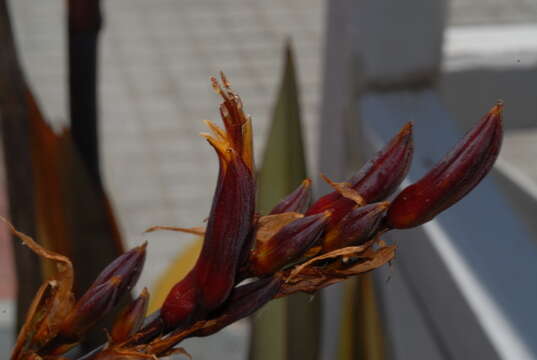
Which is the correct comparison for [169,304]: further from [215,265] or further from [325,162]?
[325,162]

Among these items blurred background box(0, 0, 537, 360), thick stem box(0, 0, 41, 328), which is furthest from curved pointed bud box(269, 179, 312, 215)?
thick stem box(0, 0, 41, 328)

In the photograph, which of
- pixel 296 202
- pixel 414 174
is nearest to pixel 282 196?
pixel 414 174

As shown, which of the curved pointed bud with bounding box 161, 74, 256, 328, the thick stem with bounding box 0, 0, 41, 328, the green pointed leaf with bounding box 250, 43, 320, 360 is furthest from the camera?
the green pointed leaf with bounding box 250, 43, 320, 360

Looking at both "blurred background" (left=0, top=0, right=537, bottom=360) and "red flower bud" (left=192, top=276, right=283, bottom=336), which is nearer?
"red flower bud" (left=192, top=276, right=283, bottom=336)

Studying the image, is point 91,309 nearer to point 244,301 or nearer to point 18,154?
point 244,301

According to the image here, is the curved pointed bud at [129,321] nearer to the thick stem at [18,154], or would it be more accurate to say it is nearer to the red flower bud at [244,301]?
the red flower bud at [244,301]

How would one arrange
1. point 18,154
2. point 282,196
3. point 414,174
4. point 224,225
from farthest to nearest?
point 414,174, point 282,196, point 18,154, point 224,225

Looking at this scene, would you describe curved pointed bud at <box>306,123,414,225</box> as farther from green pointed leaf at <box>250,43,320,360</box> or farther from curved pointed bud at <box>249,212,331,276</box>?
green pointed leaf at <box>250,43,320,360</box>
